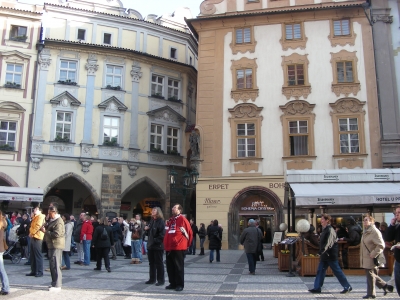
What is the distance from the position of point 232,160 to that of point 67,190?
12240 mm

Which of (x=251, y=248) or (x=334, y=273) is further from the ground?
(x=251, y=248)

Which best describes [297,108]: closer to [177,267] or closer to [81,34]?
[81,34]

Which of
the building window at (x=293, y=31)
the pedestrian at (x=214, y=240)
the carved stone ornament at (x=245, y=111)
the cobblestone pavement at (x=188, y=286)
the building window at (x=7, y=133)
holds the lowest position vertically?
the cobblestone pavement at (x=188, y=286)

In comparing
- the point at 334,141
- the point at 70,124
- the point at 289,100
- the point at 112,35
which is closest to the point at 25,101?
the point at 70,124

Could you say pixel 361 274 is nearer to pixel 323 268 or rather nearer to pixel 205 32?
pixel 323 268

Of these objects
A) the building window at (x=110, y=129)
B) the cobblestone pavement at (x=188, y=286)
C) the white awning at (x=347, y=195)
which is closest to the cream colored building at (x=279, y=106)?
the building window at (x=110, y=129)

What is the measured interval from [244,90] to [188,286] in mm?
15443

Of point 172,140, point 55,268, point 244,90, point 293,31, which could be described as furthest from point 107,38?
point 55,268

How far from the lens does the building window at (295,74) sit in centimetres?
2341

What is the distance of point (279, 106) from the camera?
23078 mm

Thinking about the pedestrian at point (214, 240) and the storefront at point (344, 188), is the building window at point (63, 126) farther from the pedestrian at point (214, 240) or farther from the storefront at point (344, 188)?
the storefront at point (344, 188)

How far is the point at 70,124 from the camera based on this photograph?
27.0 metres

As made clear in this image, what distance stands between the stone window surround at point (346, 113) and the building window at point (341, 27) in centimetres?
382

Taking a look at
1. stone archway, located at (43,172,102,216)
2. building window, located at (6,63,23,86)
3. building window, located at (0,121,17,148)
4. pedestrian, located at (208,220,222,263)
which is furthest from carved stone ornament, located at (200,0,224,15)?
pedestrian, located at (208,220,222,263)
